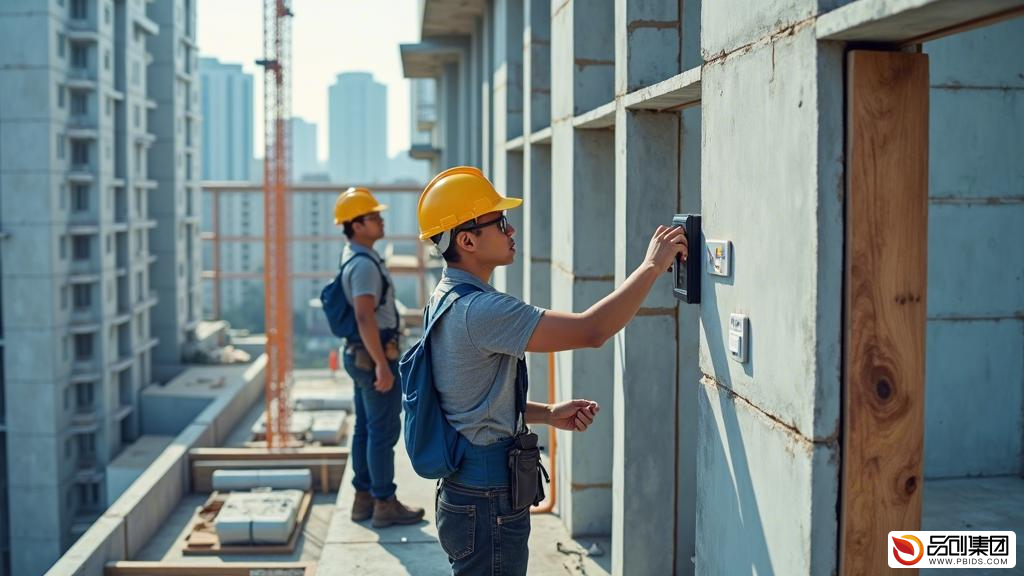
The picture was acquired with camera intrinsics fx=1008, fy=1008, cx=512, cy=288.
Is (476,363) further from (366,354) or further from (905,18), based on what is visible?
(366,354)

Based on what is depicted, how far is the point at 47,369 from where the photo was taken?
27.7 meters

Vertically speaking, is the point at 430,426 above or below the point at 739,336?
below

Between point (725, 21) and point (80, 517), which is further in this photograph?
point (80, 517)

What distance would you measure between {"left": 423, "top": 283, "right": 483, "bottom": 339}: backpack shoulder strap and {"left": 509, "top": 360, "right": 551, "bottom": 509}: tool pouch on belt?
1.18 ft

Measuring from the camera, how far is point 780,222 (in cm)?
316

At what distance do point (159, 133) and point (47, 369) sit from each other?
13479 mm

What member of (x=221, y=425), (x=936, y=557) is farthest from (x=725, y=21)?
(x=221, y=425)

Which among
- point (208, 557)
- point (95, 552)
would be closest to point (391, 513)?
point (208, 557)

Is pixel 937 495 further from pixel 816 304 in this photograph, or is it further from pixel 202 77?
pixel 202 77

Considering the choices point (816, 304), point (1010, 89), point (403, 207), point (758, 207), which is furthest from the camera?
point (403, 207)

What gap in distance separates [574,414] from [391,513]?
3.49 meters

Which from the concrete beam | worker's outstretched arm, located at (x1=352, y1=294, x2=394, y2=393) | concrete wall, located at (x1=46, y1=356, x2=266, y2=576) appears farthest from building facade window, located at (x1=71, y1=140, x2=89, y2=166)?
the concrete beam

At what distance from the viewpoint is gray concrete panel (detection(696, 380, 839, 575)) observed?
2.97 metres

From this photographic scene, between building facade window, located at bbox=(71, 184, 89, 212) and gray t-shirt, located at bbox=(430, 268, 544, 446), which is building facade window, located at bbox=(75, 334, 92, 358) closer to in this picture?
building facade window, located at bbox=(71, 184, 89, 212)
